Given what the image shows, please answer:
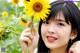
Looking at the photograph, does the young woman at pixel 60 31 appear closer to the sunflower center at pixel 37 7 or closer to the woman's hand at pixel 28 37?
the woman's hand at pixel 28 37

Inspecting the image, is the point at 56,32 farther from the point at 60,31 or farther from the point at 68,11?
the point at 68,11

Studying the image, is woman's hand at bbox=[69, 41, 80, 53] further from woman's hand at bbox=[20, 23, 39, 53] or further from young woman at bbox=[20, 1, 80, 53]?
woman's hand at bbox=[20, 23, 39, 53]

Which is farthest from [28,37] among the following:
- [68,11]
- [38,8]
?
[68,11]

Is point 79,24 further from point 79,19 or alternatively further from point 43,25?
point 43,25

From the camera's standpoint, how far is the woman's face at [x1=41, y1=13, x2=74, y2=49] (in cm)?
117

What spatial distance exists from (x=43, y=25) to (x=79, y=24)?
0.20 meters

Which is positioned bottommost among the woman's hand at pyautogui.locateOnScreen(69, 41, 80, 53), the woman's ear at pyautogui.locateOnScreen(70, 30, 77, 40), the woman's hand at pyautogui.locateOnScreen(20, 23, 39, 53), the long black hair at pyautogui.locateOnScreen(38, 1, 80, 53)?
the woman's hand at pyautogui.locateOnScreen(69, 41, 80, 53)

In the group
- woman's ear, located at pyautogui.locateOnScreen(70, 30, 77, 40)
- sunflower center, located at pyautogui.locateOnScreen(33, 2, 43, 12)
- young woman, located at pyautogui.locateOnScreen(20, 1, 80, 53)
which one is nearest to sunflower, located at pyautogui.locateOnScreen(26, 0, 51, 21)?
sunflower center, located at pyautogui.locateOnScreen(33, 2, 43, 12)

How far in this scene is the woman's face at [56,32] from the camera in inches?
46.2

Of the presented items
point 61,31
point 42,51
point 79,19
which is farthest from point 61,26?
point 42,51

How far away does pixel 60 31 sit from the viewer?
3.91 ft

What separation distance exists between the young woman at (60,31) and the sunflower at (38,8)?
0.15 meters

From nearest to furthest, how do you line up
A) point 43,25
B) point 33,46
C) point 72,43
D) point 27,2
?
point 27,2 < point 33,46 < point 43,25 < point 72,43

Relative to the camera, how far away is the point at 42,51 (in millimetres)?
1456
